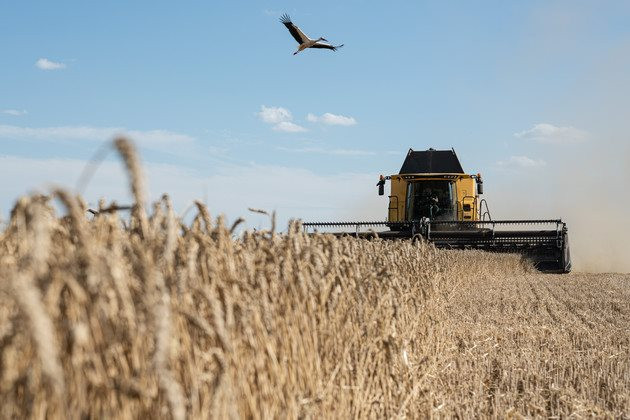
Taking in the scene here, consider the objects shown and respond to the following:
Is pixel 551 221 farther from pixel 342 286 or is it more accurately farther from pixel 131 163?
pixel 131 163

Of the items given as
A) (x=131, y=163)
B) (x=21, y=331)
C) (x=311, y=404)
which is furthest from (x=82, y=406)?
(x=311, y=404)

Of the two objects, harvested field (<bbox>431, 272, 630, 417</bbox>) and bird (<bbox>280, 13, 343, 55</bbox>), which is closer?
harvested field (<bbox>431, 272, 630, 417</bbox>)

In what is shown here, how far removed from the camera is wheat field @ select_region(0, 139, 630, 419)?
185 cm

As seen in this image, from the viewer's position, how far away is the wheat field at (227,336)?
1.85 metres

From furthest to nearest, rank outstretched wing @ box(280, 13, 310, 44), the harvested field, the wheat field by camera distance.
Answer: outstretched wing @ box(280, 13, 310, 44), the harvested field, the wheat field

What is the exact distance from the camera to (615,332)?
9.66 m

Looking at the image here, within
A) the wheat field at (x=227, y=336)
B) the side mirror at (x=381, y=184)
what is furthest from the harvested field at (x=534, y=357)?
the side mirror at (x=381, y=184)

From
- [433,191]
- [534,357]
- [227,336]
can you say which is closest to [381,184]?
[433,191]

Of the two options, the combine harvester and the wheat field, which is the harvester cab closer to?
the combine harvester

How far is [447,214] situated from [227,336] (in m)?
18.3

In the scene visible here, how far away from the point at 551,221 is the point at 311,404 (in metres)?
18.4

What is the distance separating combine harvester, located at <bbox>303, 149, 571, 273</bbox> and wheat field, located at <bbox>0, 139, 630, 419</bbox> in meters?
11.5

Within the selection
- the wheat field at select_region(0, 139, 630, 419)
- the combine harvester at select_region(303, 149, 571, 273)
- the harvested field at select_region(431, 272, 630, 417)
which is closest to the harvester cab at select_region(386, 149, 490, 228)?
the combine harvester at select_region(303, 149, 571, 273)

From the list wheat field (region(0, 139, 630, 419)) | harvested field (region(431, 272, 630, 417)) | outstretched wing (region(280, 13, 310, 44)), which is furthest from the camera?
outstretched wing (region(280, 13, 310, 44))
